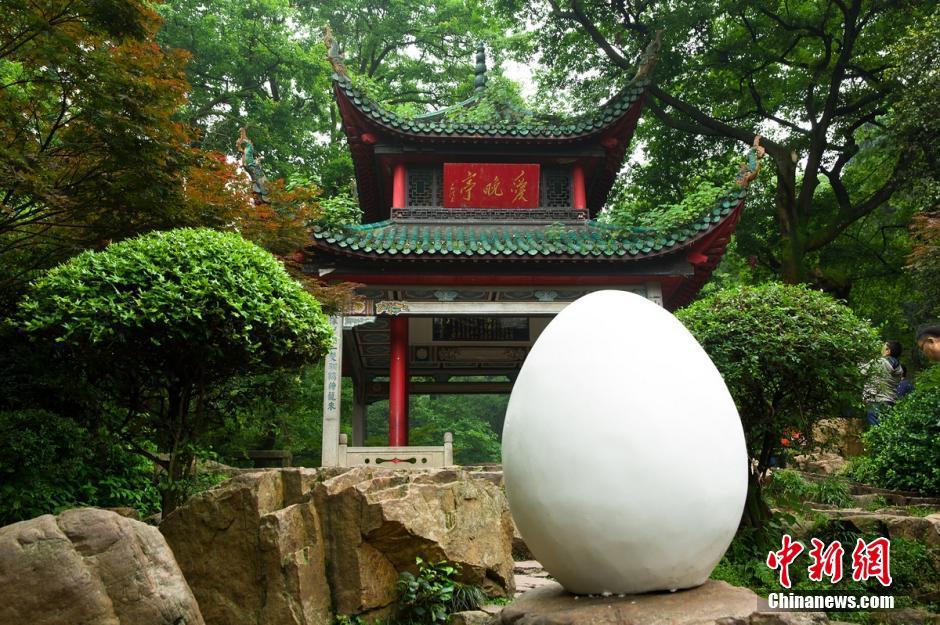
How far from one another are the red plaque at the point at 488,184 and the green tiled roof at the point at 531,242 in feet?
4.35

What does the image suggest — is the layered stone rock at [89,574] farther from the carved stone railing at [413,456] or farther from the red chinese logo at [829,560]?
the carved stone railing at [413,456]

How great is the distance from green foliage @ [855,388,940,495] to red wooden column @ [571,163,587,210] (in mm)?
6277

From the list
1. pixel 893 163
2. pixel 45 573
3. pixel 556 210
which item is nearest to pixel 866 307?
pixel 893 163

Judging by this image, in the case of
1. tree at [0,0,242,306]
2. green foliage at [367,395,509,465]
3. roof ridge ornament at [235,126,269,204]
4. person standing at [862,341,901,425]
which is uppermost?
roof ridge ornament at [235,126,269,204]

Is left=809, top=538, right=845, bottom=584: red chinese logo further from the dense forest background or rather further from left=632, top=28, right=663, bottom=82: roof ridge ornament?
left=632, top=28, right=663, bottom=82: roof ridge ornament

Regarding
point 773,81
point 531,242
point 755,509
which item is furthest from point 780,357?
point 773,81

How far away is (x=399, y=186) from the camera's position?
1262cm

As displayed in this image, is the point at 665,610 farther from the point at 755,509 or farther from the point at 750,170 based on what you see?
the point at 750,170

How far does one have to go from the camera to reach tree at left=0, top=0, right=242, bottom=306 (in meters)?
4.94

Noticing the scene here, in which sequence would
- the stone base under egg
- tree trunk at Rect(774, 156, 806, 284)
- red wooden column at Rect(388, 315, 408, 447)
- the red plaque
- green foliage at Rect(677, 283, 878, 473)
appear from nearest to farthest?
the stone base under egg → green foliage at Rect(677, 283, 878, 473) → red wooden column at Rect(388, 315, 408, 447) → the red plaque → tree trunk at Rect(774, 156, 806, 284)

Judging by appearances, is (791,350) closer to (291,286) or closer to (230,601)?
(291,286)

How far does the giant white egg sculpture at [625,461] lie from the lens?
10.2 ft

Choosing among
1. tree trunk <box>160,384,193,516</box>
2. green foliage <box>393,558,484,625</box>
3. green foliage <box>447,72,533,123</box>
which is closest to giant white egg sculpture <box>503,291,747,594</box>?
green foliage <box>393,558,484,625</box>

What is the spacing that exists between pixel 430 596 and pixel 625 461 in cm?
238
